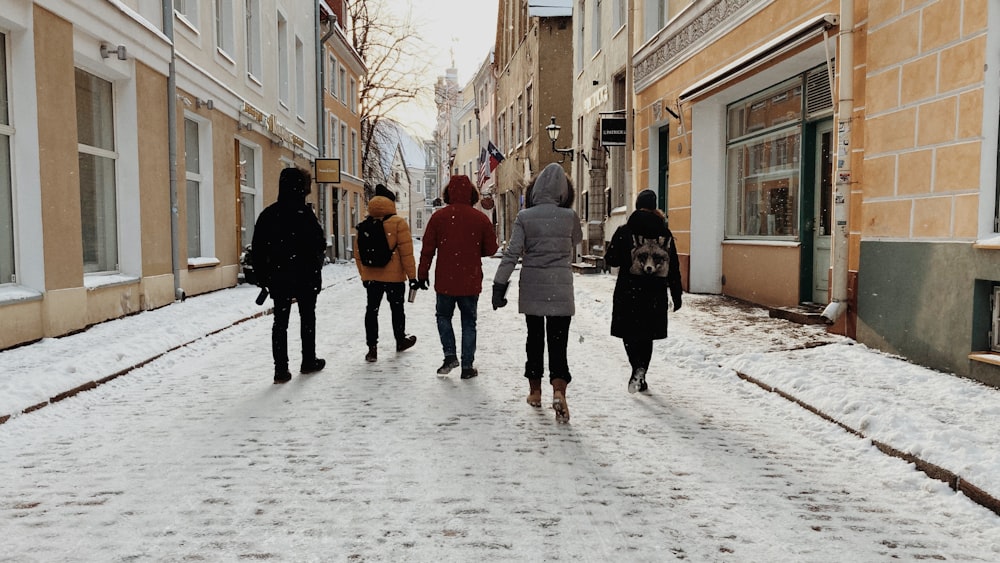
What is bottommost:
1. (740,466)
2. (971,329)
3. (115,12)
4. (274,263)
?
(740,466)

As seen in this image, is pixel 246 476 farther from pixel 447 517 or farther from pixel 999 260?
pixel 999 260

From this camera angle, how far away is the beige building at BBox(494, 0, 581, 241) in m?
27.0

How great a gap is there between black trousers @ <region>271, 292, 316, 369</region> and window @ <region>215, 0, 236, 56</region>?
32.8 feet

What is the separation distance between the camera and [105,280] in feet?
30.8

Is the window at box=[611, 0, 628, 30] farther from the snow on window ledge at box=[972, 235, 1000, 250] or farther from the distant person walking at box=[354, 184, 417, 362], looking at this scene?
the snow on window ledge at box=[972, 235, 1000, 250]

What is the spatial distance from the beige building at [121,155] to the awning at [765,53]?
795cm

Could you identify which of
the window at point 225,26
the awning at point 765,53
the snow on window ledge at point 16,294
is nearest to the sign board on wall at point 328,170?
the window at point 225,26

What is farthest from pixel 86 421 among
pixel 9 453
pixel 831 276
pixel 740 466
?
pixel 831 276

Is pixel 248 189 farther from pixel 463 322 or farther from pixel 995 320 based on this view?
pixel 995 320

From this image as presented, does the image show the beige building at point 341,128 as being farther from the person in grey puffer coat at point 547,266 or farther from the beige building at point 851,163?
the person in grey puffer coat at point 547,266

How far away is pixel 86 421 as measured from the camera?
492 cm

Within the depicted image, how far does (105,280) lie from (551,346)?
6763 mm

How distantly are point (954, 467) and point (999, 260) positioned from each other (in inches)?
103

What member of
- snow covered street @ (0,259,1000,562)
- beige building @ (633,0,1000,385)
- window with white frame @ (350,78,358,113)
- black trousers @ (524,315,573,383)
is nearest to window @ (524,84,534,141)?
window with white frame @ (350,78,358,113)
